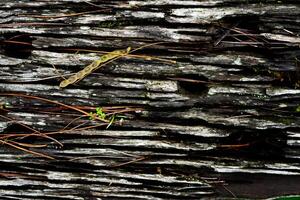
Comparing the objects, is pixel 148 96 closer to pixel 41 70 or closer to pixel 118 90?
pixel 118 90

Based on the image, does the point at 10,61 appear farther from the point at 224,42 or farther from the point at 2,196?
the point at 224,42

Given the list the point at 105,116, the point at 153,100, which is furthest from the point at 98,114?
the point at 153,100

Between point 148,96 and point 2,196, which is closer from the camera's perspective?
point 148,96

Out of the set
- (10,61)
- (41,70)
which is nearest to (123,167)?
(41,70)

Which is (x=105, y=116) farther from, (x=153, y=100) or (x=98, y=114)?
(x=153, y=100)

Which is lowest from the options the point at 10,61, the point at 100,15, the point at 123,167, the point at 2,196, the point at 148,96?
the point at 2,196

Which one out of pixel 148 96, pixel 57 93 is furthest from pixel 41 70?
pixel 148 96

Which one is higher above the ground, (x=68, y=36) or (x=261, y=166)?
(x=68, y=36)
